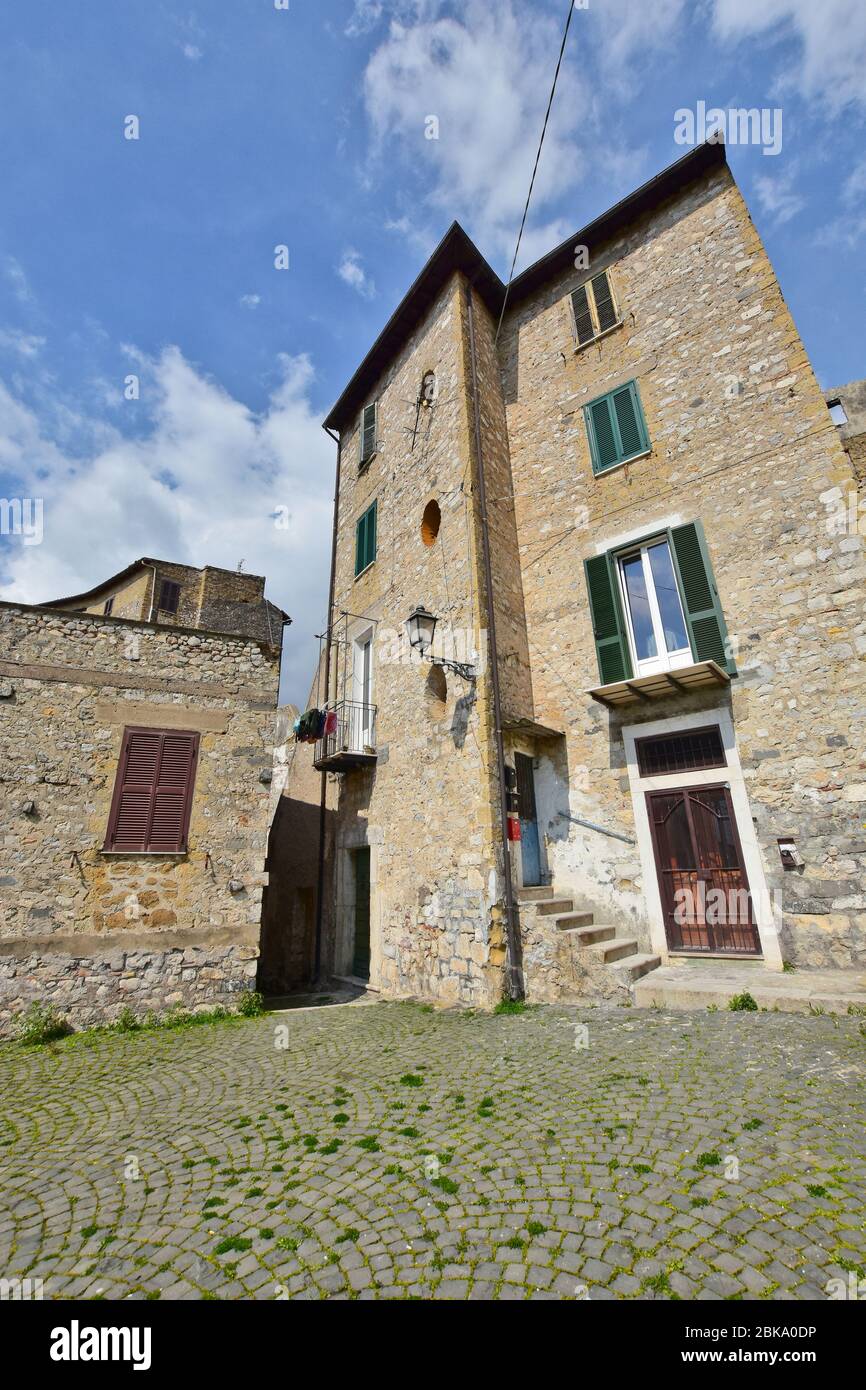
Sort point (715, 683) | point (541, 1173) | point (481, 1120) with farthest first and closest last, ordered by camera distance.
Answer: point (715, 683), point (481, 1120), point (541, 1173)

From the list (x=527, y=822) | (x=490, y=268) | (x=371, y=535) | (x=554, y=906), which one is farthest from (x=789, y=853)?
(x=490, y=268)

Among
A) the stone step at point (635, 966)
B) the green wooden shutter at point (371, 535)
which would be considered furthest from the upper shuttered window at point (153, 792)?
the green wooden shutter at point (371, 535)

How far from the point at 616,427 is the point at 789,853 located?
7.05 m

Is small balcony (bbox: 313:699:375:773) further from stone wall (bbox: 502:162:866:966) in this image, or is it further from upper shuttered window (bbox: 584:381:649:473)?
upper shuttered window (bbox: 584:381:649:473)

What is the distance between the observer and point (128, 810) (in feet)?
25.1

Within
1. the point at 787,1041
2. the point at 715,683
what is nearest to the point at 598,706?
the point at 715,683

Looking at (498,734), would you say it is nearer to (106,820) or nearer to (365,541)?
(106,820)

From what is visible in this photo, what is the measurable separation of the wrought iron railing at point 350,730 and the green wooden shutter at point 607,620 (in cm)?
450

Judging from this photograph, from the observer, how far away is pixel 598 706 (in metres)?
8.59

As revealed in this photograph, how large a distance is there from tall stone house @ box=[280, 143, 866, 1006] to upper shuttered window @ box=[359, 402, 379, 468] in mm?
1512

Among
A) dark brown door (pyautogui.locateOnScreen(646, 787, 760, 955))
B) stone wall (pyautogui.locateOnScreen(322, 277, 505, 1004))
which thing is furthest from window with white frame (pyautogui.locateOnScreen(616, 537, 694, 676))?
stone wall (pyautogui.locateOnScreen(322, 277, 505, 1004))

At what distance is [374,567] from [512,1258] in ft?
36.3

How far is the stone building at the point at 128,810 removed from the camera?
6988 millimetres
